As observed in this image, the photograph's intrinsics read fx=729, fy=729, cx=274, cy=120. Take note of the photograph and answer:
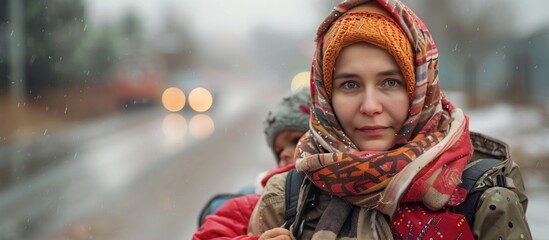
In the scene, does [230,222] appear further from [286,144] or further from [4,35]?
[4,35]

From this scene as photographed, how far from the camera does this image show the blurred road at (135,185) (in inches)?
406

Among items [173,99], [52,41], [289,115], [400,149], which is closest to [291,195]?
[400,149]

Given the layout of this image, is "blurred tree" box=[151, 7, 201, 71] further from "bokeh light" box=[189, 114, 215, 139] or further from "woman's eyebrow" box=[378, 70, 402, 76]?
"woman's eyebrow" box=[378, 70, 402, 76]

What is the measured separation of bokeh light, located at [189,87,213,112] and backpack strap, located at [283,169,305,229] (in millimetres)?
Answer: 30523

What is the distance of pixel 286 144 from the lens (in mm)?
4004

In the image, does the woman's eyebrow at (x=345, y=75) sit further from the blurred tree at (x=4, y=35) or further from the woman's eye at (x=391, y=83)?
the blurred tree at (x=4, y=35)

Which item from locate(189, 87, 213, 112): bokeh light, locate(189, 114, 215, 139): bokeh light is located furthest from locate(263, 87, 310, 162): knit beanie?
locate(189, 87, 213, 112): bokeh light

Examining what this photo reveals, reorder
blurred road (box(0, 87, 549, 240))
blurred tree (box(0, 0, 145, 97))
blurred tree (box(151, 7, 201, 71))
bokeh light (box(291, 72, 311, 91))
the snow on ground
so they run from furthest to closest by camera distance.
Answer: blurred tree (box(151, 7, 201, 71)) < blurred tree (box(0, 0, 145, 97)) < the snow on ground < blurred road (box(0, 87, 549, 240)) < bokeh light (box(291, 72, 311, 91))

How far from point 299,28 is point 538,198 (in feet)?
149

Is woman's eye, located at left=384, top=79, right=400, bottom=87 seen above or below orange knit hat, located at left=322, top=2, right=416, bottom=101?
below

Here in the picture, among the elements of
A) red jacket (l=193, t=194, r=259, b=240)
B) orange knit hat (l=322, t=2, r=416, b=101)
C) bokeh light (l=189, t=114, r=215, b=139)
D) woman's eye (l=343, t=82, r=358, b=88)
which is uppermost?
orange knit hat (l=322, t=2, r=416, b=101)

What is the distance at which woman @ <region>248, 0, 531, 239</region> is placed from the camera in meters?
2.19

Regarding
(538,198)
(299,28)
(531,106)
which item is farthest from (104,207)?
(299,28)

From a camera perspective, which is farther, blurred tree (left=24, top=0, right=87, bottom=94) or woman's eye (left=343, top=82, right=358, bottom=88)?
blurred tree (left=24, top=0, right=87, bottom=94)
